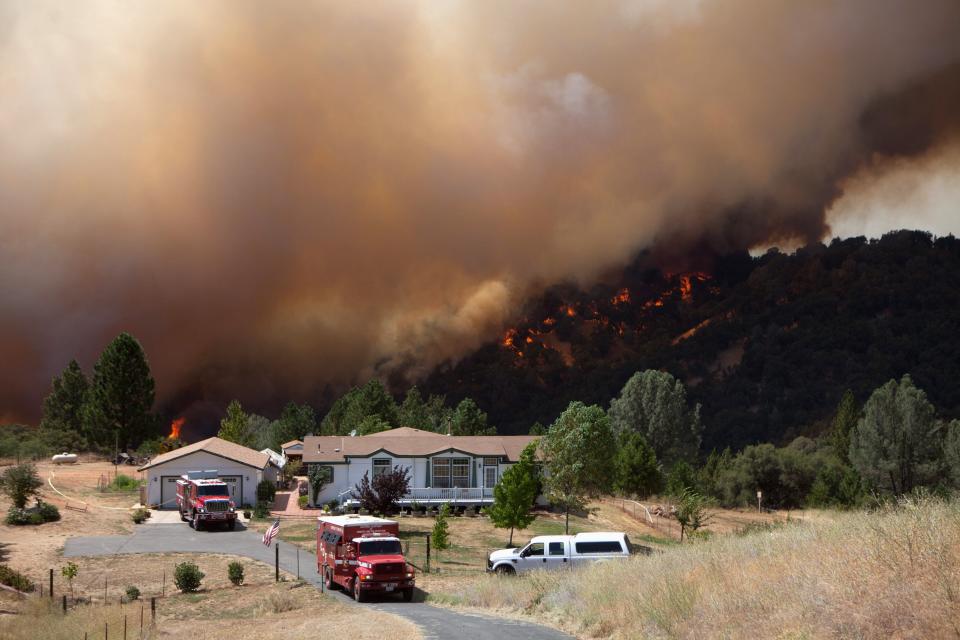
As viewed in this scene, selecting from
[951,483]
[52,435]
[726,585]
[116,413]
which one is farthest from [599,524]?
[52,435]

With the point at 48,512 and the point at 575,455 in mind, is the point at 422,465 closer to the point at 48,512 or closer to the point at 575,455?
the point at 575,455

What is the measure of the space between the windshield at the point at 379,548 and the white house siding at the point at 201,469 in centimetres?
3747

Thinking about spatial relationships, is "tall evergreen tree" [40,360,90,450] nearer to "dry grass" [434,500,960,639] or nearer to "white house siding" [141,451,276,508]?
"white house siding" [141,451,276,508]

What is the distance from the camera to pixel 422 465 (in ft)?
239

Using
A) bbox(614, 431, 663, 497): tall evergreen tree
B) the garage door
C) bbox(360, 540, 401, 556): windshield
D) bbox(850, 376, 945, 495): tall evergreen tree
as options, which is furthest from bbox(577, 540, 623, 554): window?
bbox(850, 376, 945, 495): tall evergreen tree

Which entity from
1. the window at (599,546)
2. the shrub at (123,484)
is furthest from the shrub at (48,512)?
the window at (599,546)

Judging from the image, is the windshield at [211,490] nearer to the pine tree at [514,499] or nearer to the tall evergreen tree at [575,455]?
the pine tree at [514,499]

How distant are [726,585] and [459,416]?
100 metres

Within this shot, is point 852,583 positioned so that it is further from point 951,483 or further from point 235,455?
point 951,483

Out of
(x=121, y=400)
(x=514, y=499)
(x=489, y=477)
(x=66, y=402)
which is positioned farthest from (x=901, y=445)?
(x=66, y=402)

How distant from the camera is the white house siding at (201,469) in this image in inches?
2717

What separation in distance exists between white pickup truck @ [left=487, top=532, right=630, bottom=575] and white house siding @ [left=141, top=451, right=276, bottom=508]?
37441 millimetres

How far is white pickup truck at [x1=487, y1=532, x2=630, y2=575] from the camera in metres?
37.6

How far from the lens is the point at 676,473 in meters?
88.2
